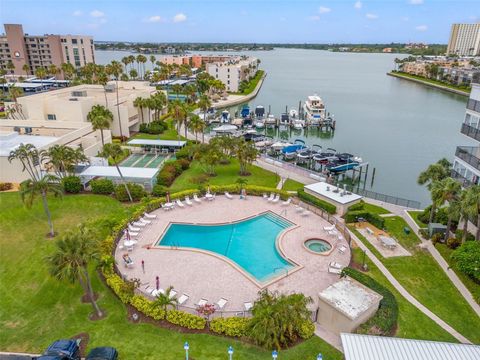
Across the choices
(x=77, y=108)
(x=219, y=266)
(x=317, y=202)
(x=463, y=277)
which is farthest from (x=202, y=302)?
(x=77, y=108)

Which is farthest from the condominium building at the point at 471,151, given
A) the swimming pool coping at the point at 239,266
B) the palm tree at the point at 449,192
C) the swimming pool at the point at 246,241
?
the swimming pool at the point at 246,241

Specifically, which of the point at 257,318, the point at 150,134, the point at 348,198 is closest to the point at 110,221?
the point at 257,318

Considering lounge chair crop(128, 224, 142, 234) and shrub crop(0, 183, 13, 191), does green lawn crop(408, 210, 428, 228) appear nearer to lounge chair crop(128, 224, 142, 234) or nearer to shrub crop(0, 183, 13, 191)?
lounge chair crop(128, 224, 142, 234)

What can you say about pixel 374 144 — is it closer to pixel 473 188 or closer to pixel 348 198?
pixel 348 198

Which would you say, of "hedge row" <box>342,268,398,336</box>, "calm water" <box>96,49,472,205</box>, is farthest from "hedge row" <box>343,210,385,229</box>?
"calm water" <box>96,49,472,205</box>

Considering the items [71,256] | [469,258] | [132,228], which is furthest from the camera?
[132,228]

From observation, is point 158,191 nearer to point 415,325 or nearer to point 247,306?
point 247,306
